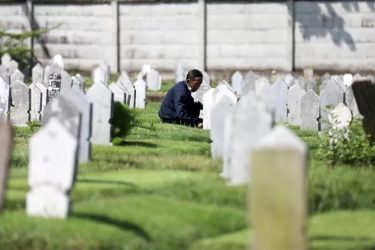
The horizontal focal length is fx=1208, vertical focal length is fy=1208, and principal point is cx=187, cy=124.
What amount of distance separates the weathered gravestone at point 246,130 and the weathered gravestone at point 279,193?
92.9 inches

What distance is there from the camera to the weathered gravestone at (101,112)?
14.9 meters

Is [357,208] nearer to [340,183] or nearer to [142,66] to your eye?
[340,183]

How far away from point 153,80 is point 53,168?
1938 centimetres

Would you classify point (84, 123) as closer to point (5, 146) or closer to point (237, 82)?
point (5, 146)

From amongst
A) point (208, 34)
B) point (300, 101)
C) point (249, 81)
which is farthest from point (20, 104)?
point (208, 34)

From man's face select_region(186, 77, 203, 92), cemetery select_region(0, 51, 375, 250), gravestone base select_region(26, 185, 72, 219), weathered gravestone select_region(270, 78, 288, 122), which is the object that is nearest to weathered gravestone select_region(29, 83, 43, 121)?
man's face select_region(186, 77, 203, 92)

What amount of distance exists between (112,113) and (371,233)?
206 inches

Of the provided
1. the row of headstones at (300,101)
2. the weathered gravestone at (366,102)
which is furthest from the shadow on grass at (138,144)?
the weathered gravestone at (366,102)

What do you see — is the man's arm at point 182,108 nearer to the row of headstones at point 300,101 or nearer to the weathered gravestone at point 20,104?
the row of headstones at point 300,101

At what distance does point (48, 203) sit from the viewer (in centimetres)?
1055

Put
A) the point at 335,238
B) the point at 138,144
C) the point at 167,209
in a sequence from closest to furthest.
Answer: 1. the point at 335,238
2. the point at 167,209
3. the point at 138,144

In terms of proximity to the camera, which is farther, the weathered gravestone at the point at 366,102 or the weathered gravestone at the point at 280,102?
the weathered gravestone at the point at 280,102

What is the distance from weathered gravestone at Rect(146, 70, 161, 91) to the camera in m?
29.6

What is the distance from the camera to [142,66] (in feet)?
108
